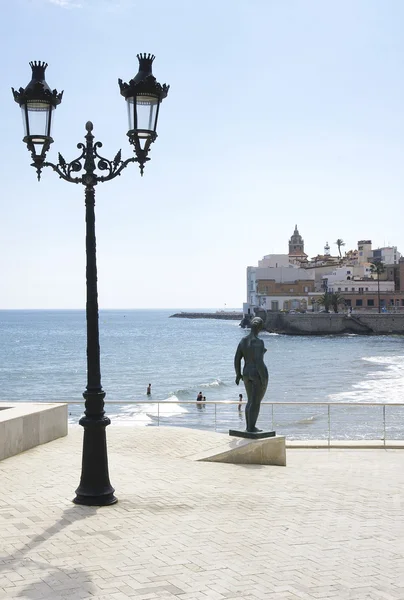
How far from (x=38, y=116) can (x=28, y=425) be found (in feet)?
16.4

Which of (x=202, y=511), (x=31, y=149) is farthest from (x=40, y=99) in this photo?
(x=202, y=511)

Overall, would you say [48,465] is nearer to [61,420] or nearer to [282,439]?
[61,420]

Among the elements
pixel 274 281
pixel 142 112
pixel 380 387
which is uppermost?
pixel 274 281

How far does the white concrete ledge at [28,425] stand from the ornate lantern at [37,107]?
4232mm

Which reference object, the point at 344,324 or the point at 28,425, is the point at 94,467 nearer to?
the point at 28,425

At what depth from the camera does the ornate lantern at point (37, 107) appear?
25.0 feet

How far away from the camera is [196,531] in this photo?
711cm

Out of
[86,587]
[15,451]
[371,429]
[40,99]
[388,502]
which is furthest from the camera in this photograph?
[371,429]

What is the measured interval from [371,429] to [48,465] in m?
20.7

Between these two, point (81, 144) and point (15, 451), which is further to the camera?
point (15, 451)

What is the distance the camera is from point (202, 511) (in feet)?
25.8

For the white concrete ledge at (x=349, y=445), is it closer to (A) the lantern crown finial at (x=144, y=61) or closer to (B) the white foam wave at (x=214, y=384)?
(A) the lantern crown finial at (x=144, y=61)

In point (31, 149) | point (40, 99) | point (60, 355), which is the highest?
point (40, 99)

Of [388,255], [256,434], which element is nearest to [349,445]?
[256,434]
